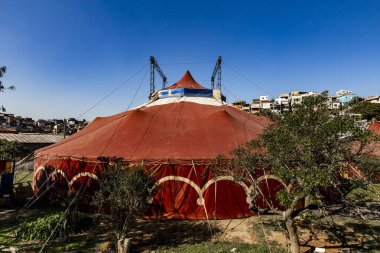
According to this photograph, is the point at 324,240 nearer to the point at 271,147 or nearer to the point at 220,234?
the point at 220,234

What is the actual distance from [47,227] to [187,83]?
16.3 meters

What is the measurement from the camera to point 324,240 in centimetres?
1047

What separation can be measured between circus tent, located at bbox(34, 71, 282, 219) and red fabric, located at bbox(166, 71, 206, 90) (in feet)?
13.1

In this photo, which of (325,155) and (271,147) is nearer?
(325,155)

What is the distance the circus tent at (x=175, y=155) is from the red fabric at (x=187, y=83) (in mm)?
3984

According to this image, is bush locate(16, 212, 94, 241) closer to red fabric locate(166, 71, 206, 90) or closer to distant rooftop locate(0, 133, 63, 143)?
red fabric locate(166, 71, 206, 90)

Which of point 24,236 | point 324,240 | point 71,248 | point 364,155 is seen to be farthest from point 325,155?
point 24,236

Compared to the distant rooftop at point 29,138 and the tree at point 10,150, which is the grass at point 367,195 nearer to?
the tree at point 10,150

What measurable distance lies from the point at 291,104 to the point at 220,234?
6208mm

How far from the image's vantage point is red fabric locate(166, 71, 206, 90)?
23.0m

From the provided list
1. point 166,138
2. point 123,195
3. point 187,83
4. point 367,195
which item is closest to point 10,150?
point 187,83

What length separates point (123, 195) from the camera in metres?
9.12

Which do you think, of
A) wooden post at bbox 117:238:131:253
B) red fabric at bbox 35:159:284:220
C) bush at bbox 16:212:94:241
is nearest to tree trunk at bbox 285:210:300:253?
red fabric at bbox 35:159:284:220

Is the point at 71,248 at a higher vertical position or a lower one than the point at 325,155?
lower
